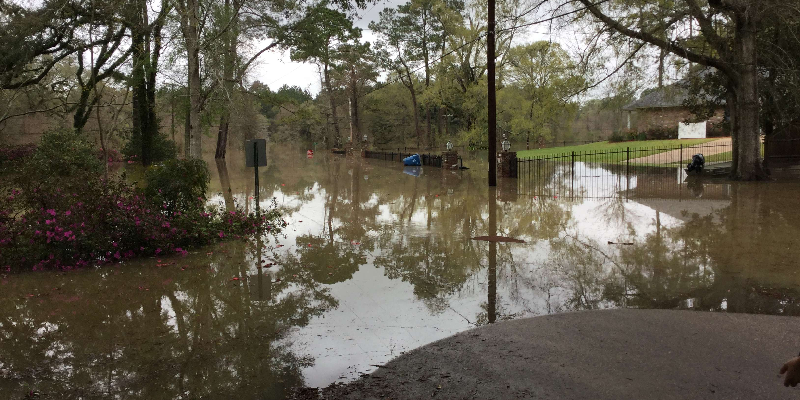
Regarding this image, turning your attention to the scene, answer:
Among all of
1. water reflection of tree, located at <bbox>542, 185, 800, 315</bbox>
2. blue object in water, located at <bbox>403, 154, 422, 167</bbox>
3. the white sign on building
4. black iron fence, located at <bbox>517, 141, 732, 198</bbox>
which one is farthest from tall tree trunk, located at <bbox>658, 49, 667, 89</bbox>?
the white sign on building

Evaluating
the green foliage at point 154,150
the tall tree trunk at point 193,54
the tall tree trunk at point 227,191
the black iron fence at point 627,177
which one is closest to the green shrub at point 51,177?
the tall tree trunk at point 193,54

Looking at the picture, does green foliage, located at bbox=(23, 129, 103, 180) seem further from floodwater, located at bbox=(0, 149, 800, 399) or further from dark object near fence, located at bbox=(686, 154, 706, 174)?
dark object near fence, located at bbox=(686, 154, 706, 174)

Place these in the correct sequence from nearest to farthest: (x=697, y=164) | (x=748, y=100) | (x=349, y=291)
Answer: (x=349, y=291) → (x=748, y=100) → (x=697, y=164)

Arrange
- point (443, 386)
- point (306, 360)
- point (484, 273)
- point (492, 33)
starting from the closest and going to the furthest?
point (443, 386) < point (306, 360) < point (484, 273) < point (492, 33)

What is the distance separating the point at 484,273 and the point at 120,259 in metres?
6.57

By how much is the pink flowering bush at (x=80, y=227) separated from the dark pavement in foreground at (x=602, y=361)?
709 cm

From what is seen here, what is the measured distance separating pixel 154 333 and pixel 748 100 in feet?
71.8

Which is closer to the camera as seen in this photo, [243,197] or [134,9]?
[134,9]

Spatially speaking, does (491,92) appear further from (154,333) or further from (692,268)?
(154,333)

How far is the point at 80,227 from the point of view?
1023cm

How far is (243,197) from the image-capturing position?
68.9ft

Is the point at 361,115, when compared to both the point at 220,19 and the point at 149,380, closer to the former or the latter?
the point at 220,19

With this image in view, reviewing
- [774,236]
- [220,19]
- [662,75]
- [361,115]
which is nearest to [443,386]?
[774,236]

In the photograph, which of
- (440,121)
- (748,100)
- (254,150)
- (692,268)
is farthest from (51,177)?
(440,121)
